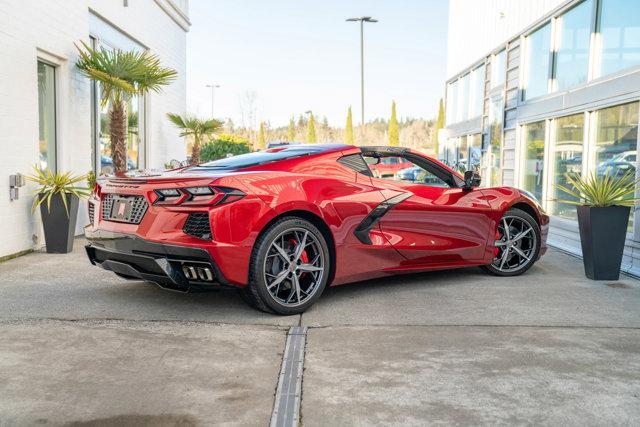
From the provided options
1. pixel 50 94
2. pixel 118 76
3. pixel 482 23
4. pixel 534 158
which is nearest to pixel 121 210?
pixel 50 94

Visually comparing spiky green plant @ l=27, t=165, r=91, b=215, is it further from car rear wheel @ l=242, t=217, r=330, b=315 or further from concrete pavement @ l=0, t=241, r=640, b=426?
car rear wheel @ l=242, t=217, r=330, b=315

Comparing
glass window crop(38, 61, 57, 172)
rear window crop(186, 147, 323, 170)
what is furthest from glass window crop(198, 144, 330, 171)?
glass window crop(38, 61, 57, 172)

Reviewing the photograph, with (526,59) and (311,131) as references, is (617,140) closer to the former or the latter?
(526,59)

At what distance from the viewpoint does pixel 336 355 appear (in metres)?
3.63

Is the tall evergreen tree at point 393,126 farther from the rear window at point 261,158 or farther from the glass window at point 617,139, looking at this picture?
the rear window at point 261,158

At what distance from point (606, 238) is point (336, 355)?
12.1 ft

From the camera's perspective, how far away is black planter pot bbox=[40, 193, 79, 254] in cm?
726

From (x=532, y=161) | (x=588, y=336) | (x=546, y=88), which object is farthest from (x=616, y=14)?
(x=588, y=336)

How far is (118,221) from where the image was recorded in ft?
14.8

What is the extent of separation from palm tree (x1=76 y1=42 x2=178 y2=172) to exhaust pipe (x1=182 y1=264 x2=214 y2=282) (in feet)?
17.1

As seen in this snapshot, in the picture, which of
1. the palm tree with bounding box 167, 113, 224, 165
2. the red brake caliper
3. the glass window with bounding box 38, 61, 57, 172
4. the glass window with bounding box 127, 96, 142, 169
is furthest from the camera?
the palm tree with bounding box 167, 113, 224, 165

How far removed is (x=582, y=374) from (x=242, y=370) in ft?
5.87

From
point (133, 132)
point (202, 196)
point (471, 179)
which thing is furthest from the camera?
point (133, 132)

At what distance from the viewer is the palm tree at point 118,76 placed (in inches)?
336
